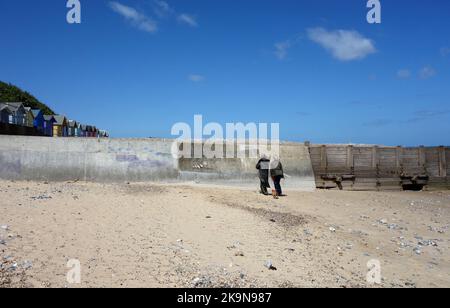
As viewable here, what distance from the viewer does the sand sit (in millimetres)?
5645

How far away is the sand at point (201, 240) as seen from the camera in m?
5.64

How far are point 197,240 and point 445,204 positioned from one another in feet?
46.3

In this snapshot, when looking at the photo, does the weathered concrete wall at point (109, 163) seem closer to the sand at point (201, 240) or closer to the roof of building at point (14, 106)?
the sand at point (201, 240)

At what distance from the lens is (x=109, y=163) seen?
1488 cm

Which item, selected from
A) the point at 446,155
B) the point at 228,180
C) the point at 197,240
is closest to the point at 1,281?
the point at 197,240

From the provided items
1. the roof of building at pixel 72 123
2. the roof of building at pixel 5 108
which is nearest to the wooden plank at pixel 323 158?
the roof of building at pixel 5 108

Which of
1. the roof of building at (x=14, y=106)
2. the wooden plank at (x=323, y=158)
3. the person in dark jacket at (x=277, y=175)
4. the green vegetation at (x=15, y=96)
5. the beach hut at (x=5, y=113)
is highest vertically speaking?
the green vegetation at (x=15, y=96)

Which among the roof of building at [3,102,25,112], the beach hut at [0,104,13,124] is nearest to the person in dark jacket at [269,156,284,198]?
the beach hut at [0,104,13,124]

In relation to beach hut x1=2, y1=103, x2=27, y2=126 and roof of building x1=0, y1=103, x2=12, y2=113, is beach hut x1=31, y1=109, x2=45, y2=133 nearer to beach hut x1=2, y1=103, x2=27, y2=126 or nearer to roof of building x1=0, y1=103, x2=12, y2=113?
beach hut x1=2, y1=103, x2=27, y2=126

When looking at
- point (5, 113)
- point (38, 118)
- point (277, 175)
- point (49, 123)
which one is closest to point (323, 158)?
point (277, 175)

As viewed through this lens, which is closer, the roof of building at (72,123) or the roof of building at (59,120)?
the roof of building at (59,120)

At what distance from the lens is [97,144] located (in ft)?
48.6

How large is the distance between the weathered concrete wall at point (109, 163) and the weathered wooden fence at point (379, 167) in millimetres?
4469

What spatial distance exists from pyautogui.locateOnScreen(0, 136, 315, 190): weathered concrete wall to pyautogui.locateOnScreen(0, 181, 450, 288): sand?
107 cm
